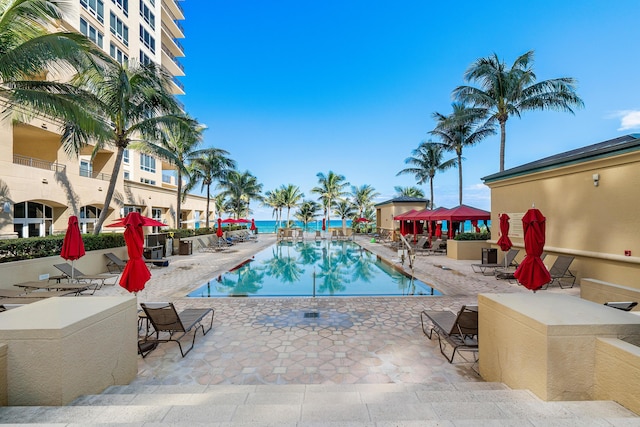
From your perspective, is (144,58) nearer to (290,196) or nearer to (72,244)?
(290,196)

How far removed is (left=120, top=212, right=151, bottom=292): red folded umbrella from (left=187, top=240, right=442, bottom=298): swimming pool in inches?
140

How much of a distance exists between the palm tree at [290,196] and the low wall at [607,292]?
138 feet

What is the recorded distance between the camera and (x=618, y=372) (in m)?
2.69

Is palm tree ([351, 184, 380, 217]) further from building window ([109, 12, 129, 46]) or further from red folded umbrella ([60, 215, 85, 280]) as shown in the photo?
red folded umbrella ([60, 215, 85, 280])

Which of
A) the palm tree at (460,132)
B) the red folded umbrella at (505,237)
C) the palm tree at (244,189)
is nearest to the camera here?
the red folded umbrella at (505,237)

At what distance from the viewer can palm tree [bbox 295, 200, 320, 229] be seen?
157 feet

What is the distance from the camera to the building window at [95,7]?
72.2ft

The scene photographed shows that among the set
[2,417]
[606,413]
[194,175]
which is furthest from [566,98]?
[194,175]

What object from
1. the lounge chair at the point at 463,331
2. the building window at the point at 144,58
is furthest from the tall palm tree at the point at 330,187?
the lounge chair at the point at 463,331

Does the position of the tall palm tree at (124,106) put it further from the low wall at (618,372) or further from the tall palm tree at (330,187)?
the tall palm tree at (330,187)

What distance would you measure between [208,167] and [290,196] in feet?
66.3

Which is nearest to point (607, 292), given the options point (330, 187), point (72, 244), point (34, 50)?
point (72, 244)

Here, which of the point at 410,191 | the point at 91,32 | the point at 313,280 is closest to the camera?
the point at 313,280

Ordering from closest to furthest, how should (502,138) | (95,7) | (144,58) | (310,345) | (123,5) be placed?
(310,345) → (502,138) → (95,7) → (123,5) → (144,58)
